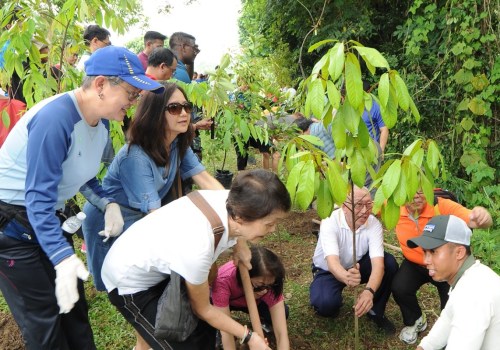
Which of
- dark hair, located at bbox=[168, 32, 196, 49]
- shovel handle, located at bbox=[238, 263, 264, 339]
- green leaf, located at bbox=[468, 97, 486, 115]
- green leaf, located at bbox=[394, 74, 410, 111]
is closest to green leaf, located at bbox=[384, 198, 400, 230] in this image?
green leaf, located at bbox=[394, 74, 410, 111]

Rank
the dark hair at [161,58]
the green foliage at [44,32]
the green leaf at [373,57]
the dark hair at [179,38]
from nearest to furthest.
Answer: the green leaf at [373,57] < the green foliage at [44,32] < the dark hair at [161,58] < the dark hair at [179,38]

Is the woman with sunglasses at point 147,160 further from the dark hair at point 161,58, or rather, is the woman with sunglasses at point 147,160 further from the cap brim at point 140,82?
the dark hair at point 161,58

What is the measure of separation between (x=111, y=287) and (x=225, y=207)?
23.9 inches

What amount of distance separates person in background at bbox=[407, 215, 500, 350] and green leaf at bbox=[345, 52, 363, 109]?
2.78 feet

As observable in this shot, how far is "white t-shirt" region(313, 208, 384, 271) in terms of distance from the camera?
2.74 m

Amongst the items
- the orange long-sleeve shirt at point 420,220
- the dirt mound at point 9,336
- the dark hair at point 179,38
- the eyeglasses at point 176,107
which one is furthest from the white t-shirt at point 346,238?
the dark hair at point 179,38

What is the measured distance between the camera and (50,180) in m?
1.60

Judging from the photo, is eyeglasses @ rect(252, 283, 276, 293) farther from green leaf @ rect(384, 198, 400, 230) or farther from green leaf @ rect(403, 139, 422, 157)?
green leaf @ rect(403, 139, 422, 157)

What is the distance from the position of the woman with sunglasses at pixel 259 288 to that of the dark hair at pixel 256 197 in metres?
0.68

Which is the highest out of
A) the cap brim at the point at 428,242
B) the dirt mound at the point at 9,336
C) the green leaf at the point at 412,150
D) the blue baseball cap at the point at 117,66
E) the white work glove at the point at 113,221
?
the blue baseball cap at the point at 117,66

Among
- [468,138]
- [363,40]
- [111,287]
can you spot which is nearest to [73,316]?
[111,287]

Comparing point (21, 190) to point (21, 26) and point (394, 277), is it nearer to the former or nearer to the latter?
point (21, 26)

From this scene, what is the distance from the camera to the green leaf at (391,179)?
5.09ft

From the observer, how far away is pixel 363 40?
7.07 metres
